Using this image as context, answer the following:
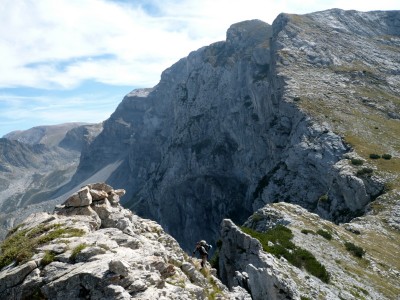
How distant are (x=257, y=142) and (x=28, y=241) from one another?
392 ft

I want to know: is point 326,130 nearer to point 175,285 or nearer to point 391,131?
point 391,131

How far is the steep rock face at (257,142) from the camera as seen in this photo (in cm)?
7594

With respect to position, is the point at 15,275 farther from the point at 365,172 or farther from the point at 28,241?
the point at 365,172

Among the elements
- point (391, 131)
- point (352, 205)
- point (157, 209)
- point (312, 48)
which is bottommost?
point (157, 209)

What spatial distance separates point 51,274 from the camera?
1748 centimetres

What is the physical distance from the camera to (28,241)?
20.5 meters

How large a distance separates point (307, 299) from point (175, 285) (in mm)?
14705

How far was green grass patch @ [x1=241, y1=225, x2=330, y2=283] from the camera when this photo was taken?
33219 millimetres

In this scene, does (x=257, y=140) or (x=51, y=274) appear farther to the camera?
(x=257, y=140)

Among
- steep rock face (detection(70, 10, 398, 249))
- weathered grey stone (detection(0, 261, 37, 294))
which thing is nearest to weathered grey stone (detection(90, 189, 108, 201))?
weathered grey stone (detection(0, 261, 37, 294))

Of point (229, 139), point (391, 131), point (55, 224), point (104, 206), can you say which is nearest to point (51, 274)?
point (55, 224)

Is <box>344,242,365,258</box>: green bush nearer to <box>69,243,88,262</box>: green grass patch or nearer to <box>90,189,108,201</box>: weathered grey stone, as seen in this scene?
<box>90,189,108,201</box>: weathered grey stone

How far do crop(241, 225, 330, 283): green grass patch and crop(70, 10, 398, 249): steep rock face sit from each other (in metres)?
26.6

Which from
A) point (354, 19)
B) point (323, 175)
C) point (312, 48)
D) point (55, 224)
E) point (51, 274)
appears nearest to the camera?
point (51, 274)
